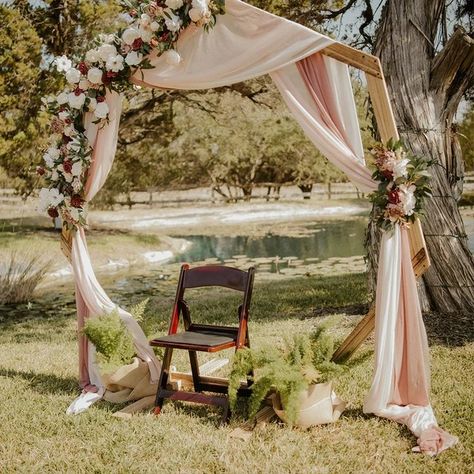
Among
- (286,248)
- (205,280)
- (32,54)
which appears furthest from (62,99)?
(286,248)

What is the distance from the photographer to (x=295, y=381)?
4156mm

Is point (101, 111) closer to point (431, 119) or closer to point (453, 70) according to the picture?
point (431, 119)

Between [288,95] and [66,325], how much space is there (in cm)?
568

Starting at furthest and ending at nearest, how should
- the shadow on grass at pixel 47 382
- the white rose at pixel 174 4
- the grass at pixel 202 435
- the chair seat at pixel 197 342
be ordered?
the shadow on grass at pixel 47 382
the white rose at pixel 174 4
the chair seat at pixel 197 342
the grass at pixel 202 435

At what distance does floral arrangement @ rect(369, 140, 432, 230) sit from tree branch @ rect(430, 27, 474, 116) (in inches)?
116

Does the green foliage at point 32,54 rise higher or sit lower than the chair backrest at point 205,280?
higher

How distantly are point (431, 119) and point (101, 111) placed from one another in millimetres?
3928

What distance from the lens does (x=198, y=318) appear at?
8.59 metres

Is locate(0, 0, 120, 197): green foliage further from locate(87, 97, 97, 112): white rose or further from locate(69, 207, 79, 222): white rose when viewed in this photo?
locate(69, 207, 79, 222): white rose

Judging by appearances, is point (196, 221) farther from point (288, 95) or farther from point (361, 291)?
point (288, 95)

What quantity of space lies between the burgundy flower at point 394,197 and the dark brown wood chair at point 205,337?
1.11m

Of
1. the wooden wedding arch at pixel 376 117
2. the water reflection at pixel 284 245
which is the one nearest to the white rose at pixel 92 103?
the wooden wedding arch at pixel 376 117

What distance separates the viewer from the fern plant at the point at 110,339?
504 centimetres

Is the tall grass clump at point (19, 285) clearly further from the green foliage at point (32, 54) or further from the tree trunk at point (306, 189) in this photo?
the tree trunk at point (306, 189)
